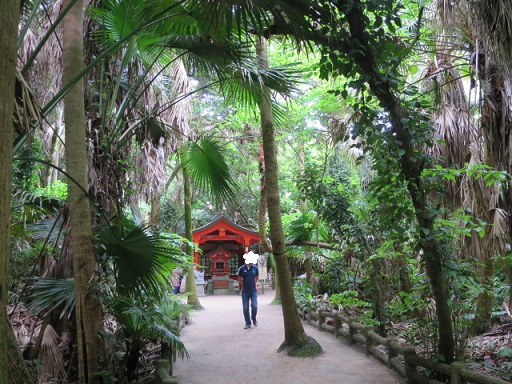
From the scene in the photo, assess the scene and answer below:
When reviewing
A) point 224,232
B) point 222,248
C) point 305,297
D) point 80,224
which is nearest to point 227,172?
point 80,224

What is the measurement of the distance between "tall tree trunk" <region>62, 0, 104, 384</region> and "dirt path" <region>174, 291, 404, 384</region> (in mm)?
2130

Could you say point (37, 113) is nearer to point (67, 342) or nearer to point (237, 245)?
point (67, 342)

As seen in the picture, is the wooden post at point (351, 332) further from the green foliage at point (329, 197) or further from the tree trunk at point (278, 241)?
the green foliage at point (329, 197)

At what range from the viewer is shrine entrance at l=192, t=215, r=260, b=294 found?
24839 mm

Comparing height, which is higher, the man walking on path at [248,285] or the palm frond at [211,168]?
the palm frond at [211,168]

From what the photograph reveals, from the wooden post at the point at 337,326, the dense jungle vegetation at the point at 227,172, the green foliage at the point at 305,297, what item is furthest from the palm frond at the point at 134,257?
the green foliage at the point at 305,297

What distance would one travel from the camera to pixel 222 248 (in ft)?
92.1

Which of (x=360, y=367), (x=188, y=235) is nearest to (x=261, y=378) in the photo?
(x=360, y=367)

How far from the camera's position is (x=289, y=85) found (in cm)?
731

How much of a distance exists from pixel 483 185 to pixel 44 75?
7.42 m

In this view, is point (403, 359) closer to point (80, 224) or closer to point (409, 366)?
point (409, 366)

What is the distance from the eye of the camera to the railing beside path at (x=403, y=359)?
4.54 meters

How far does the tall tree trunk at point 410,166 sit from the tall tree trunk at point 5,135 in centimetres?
344

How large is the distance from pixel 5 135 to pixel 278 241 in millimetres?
6316
